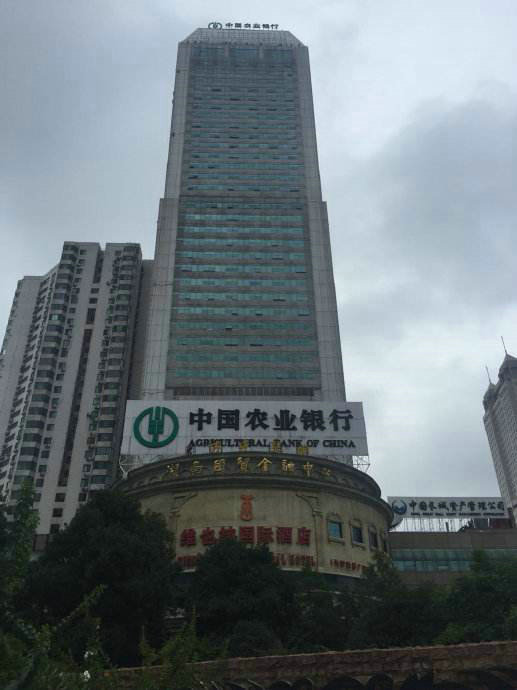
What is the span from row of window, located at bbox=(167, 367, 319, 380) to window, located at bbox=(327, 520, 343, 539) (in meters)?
32.3

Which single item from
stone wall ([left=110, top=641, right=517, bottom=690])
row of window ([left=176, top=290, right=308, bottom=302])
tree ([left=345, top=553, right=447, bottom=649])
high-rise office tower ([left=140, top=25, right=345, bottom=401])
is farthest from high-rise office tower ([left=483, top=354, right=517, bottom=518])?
stone wall ([left=110, top=641, right=517, bottom=690])

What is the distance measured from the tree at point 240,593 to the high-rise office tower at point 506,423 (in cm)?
15355

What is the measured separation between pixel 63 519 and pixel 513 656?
7156cm

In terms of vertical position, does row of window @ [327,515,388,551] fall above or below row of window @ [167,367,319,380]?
below

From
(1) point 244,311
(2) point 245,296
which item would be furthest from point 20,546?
(2) point 245,296

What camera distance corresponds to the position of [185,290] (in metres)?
81.6

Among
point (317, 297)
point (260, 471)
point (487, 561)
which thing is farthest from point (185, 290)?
point (487, 561)

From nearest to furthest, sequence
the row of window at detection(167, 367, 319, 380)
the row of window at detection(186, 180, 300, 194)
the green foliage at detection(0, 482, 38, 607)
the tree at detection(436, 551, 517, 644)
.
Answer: the green foliage at detection(0, 482, 38, 607)
the tree at detection(436, 551, 517, 644)
the row of window at detection(167, 367, 319, 380)
the row of window at detection(186, 180, 300, 194)

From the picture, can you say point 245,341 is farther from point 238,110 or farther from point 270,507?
point 238,110

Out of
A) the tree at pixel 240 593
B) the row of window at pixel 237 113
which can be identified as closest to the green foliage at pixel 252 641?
the tree at pixel 240 593

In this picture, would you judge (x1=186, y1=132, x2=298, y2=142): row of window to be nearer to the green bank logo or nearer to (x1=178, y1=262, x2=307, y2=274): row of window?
(x1=178, y1=262, x2=307, y2=274): row of window

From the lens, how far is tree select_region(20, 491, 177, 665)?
2842cm

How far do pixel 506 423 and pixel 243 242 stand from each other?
12904cm

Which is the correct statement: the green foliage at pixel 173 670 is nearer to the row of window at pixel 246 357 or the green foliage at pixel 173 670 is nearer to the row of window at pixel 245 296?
the row of window at pixel 246 357
